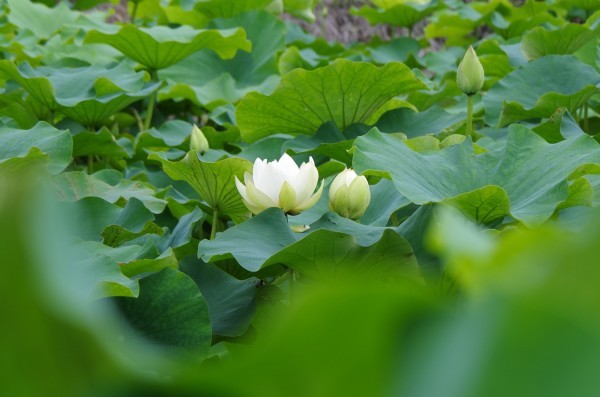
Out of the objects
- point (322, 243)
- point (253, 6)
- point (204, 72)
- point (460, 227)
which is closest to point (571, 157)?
point (322, 243)

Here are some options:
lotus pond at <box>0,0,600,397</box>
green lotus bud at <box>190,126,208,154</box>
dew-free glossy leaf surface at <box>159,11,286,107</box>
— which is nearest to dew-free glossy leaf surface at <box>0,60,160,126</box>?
lotus pond at <box>0,0,600,397</box>

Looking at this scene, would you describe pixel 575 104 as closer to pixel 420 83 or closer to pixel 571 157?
pixel 420 83

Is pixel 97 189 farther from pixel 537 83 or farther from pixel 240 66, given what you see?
pixel 240 66

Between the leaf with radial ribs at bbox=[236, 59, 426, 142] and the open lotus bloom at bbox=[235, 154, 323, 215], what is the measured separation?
0.40m

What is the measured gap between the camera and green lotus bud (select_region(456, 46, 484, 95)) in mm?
1374

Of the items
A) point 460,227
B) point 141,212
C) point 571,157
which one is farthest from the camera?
point 141,212

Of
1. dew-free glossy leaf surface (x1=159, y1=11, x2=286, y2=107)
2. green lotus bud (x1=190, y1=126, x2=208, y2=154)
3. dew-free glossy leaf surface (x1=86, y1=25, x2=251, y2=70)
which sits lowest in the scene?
dew-free glossy leaf surface (x1=159, y1=11, x2=286, y2=107)

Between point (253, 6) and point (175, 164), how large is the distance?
166cm

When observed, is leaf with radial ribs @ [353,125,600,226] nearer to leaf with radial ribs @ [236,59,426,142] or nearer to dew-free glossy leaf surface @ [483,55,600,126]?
leaf with radial ribs @ [236,59,426,142]

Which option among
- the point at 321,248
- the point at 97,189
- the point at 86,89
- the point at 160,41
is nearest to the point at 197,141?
the point at 97,189

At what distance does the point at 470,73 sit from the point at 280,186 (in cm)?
47

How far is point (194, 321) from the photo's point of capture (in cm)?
99

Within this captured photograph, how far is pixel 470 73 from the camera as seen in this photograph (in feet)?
4.54

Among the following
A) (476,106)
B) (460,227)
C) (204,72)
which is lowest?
(204,72)
